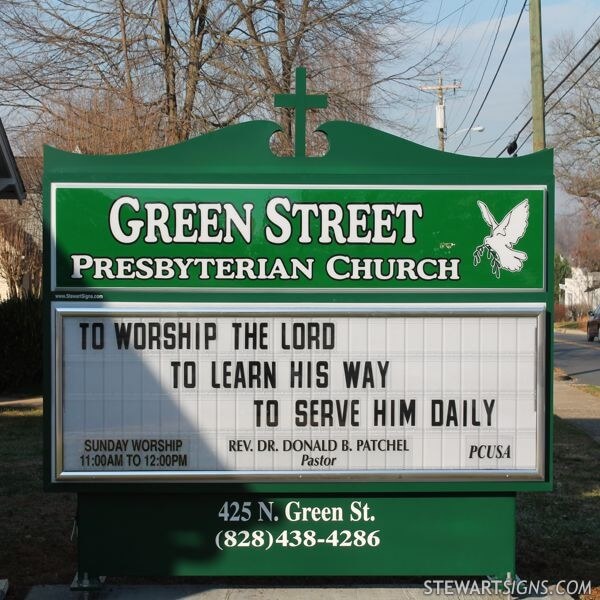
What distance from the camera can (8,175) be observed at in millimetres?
12633

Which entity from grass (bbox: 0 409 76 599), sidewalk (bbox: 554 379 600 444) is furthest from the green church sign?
sidewalk (bbox: 554 379 600 444)

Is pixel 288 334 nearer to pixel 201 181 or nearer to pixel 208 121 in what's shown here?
pixel 201 181

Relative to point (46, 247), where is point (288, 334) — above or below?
below

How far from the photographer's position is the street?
2611 cm

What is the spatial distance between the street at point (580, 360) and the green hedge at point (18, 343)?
44.7 feet

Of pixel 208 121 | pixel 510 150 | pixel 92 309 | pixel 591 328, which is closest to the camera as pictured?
pixel 92 309

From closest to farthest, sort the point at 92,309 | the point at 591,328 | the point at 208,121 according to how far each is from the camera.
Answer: the point at 92,309
the point at 208,121
the point at 591,328

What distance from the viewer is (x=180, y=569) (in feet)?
18.5

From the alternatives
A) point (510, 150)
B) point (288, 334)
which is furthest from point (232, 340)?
point (510, 150)

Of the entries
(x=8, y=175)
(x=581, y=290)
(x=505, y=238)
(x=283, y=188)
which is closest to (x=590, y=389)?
(x=8, y=175)

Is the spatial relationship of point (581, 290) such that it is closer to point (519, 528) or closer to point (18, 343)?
point (18, 343)

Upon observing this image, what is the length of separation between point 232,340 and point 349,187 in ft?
3.75

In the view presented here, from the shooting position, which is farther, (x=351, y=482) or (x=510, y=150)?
(x=510, y=150)

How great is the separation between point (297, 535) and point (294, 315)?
1.33 meters
